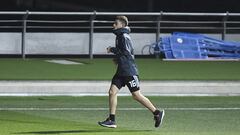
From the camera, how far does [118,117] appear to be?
12625mm

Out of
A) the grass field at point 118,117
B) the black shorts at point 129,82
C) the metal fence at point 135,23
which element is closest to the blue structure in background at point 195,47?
the metal fence at point 135,23

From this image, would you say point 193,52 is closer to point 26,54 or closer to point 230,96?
point 26,54

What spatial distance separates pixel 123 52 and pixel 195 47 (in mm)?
11864

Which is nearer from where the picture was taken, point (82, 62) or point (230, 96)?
point (230, 96)

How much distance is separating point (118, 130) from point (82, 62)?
34.2ft

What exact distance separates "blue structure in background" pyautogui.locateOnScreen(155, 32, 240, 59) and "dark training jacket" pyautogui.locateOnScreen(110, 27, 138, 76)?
11349mm

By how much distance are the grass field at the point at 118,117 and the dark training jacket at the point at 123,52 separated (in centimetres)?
88

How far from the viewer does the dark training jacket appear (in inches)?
434

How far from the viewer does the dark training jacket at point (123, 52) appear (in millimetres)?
11016

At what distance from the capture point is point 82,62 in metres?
21.4
